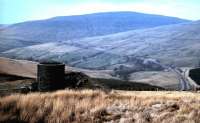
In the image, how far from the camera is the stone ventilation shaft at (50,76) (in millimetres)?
20812

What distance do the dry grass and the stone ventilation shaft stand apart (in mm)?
5382

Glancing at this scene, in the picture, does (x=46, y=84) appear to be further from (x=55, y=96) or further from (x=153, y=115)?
(x=153, y=115)

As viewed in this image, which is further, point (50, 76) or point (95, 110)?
point (50, 76)

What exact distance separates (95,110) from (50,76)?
743cm

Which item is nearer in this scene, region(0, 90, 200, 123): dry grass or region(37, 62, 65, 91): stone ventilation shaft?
region(0, 90, 200, 123): dry grass

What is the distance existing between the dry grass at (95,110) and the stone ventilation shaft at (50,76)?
17.7 ft

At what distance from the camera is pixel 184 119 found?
12.4 m

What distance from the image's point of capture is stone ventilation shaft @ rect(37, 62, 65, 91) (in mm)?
20812

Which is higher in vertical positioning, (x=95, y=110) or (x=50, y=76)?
(x=50, y=76)

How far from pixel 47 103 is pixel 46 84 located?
676cm

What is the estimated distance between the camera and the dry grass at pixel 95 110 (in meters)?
12.9

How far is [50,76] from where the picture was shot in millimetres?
20984

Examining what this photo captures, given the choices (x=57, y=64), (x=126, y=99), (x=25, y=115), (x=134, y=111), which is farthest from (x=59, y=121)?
(x=57, y=64)

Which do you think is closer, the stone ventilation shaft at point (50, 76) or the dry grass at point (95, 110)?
the dry grass at point (95, 110)
